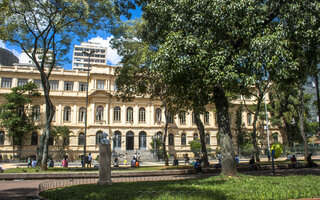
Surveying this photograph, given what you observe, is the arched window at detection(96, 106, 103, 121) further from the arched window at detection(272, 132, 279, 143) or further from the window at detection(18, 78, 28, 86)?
the arched window at detection(272, 132, 279, 143)

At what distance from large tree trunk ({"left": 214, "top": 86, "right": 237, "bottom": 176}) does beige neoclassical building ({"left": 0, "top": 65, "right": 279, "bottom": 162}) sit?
2977 centimetres

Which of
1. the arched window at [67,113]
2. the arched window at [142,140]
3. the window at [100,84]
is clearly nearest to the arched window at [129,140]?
the arched window at [142,140]

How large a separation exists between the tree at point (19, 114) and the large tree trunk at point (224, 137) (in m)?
32.5

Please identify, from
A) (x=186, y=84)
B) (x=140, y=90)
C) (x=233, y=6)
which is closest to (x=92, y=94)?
(x=140, y=90)

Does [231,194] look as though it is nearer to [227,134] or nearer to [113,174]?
[227,134]

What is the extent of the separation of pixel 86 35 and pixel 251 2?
47.1 ft

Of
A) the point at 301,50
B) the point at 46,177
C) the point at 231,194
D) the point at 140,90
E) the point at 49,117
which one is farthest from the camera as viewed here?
the point at 140,90

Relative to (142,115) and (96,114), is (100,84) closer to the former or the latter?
(96,114)

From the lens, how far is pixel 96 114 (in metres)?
43.1

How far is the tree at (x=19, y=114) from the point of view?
3774 cm

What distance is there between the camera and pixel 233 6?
11.6 metres

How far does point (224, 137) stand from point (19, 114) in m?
36.6

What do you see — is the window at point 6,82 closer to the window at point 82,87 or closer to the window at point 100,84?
the window at point 82,87

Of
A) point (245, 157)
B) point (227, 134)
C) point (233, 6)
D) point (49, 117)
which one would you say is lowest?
point (245, 157)
